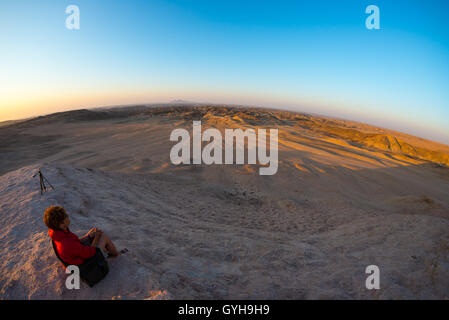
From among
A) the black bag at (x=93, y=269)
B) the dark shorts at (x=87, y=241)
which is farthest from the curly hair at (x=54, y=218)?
the dark shorts at (x=87, y=241)

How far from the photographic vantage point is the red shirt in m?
2.25

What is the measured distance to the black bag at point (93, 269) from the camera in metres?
2.29

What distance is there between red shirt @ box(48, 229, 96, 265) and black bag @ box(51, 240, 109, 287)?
64 millimetres

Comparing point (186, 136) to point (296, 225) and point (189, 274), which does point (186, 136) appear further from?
point (189, 274)

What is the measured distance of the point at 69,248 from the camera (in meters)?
2.26

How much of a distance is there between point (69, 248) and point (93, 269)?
394mm

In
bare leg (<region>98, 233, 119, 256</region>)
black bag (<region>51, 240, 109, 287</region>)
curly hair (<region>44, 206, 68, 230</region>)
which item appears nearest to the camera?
curly hair (<region>44, 206, 68, 230</region>)

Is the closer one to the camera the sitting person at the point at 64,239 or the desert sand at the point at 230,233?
the sitting person at the point at 64,239

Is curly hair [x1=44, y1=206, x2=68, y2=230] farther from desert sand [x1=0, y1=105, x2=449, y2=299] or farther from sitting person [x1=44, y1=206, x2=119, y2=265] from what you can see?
desert sand [x1=0, y1=105, x2=449, y2=299]

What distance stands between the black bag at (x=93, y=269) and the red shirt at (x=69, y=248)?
64 millimetres

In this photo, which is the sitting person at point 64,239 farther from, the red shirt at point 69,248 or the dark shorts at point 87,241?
the dark shorts at point 87,241

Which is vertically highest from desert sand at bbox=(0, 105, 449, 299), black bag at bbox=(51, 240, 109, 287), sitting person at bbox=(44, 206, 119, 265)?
sitting person at bbox=(44, 206, 119, 265)

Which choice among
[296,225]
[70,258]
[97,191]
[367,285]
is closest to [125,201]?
[97,191]

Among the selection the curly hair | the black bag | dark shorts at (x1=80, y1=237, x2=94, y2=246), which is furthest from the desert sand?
the curly hair
